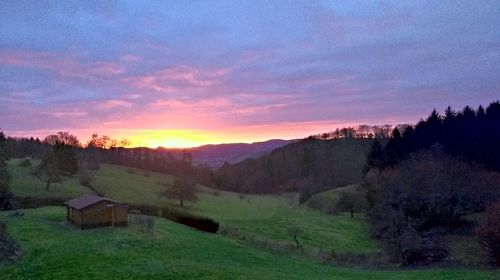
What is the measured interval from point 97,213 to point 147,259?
14396 millimetres

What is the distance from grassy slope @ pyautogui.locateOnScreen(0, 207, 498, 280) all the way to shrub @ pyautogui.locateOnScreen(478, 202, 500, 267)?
14.9ft

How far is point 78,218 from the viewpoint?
43750mm

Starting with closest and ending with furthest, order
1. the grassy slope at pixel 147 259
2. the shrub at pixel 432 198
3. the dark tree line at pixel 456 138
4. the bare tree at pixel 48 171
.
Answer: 1. the grassy slope at pixel 147 259
2. the shrub at pixel 432 198
3. the bare tree at pixel 48 171
4. the dark tree line at pixel 456 138

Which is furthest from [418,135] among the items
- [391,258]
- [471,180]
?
[391,258]

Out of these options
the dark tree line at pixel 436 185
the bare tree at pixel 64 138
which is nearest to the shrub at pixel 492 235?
the dark tree line at pixel 436 185

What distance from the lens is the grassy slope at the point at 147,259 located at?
2772cm

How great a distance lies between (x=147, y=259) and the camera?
104 feet

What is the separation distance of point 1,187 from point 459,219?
59.0 meters

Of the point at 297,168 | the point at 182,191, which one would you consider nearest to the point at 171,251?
the point at 182,191

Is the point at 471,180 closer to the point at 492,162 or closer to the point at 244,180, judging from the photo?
the point at 492,162

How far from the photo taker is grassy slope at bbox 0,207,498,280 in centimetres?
2772

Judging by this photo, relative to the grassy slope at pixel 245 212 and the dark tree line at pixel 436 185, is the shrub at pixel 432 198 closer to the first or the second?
the dark tree line at pixel 436 185

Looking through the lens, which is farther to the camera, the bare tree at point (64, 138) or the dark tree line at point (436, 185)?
the bare tree at point (64, 138)

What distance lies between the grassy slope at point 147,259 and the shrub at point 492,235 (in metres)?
4.54
